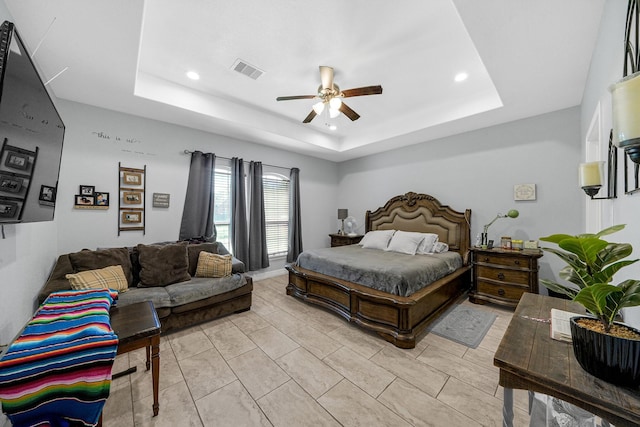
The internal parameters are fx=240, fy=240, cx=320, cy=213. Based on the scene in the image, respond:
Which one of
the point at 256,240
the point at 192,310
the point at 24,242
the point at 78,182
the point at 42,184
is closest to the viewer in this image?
the point at 42,184

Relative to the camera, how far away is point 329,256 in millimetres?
3404

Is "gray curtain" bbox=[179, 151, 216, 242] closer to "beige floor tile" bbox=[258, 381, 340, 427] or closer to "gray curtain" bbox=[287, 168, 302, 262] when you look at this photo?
"gray curtain" bbox=[287, 168, 302, 262]

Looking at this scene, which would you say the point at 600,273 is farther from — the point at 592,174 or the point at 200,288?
the point at 200,288

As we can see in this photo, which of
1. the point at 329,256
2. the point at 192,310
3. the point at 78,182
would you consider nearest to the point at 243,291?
the point at 192,310

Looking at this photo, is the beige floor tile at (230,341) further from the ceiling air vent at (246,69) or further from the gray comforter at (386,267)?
the ceiling air vent at (246,69)

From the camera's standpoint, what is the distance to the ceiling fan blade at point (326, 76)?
261cm

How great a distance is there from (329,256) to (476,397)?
2079 mm

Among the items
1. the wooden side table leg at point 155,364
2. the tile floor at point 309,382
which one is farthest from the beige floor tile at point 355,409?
the wooden side table leg at point 155,364

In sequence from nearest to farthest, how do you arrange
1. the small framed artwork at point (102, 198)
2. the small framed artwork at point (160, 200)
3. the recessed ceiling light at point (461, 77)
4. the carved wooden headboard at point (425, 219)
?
the recessed ceiling light at point (461, 77) < the small framed artwork at point (102, 198) < the small framed artwork at point (160, 200) < the carved wooden headboard at point (425, 219)

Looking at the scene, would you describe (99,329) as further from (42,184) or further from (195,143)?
(195,143)

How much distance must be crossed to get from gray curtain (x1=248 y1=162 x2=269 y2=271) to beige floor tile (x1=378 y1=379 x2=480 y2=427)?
3.16 meters

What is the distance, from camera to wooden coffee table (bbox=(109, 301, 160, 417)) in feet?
4.60

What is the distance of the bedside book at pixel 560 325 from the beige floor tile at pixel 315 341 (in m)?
1.70

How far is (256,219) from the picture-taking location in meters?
4.45
